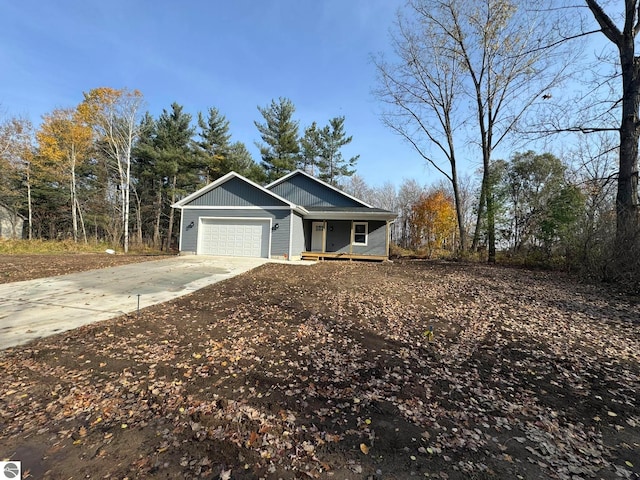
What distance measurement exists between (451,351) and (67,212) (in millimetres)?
32312

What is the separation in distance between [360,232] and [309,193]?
13.6ft

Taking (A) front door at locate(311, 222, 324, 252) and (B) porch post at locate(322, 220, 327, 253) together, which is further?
(A) front door at locate(311, 222, 324, 252)

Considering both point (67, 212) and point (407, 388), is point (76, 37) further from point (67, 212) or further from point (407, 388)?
point (67, 212)

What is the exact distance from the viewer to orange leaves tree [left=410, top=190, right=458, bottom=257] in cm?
2292

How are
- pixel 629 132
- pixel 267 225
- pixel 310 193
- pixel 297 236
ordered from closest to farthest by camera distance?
pixel 629 132 < pixel 267 225 < pixel 297 236 < pixel 310 193

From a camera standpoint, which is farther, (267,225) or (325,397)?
(267,225)

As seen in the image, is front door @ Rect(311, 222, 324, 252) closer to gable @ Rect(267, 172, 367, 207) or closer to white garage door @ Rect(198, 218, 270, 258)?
gable @ Rect(267, 172, 367, 207)

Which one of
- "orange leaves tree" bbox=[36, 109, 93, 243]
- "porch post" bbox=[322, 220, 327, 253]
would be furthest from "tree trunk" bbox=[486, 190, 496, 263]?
"orange leaves tree" bbox=[36, 109, 93, 243]

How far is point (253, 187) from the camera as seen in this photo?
48.1ft

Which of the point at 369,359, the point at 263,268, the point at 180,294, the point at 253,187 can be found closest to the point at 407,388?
the point at 369,359

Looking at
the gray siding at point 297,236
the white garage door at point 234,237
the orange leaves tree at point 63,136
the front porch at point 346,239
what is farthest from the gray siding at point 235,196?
the orange leaves tree at point 63,136

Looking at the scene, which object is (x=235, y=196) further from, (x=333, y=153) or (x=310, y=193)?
(x=333, y=153)

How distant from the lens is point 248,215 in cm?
1473

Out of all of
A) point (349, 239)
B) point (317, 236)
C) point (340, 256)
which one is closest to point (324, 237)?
point (317, 236)
